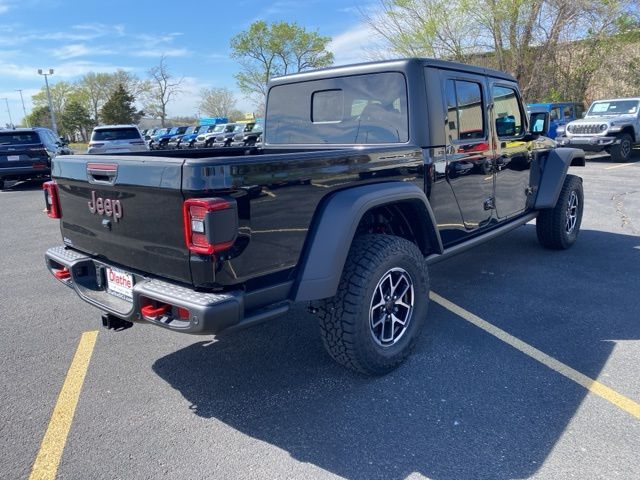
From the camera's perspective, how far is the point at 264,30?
4766 centimetres

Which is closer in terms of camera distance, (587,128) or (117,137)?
(587,128)

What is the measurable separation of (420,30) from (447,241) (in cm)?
2509

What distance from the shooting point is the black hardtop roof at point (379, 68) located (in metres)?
3.57

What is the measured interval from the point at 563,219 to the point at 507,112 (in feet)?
5.13

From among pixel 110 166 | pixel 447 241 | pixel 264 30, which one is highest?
pixel 264 30

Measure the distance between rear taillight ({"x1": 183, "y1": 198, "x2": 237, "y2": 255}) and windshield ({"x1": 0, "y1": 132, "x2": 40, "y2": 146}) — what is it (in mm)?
13012

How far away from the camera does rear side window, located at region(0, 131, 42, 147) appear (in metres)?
12.9

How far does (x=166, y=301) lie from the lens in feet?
7.94

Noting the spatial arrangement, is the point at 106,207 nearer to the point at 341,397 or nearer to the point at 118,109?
the point at 341,397

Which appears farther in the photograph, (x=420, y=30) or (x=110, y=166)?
(x=420, y=30)

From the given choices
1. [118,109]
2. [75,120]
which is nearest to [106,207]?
[118,109]

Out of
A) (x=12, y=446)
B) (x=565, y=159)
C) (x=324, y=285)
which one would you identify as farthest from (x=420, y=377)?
(x=565, y=159)

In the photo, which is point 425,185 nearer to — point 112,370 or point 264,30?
point 112,370

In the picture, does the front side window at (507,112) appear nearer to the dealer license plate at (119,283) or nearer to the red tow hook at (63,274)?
the dealer license plate at (119,283)
